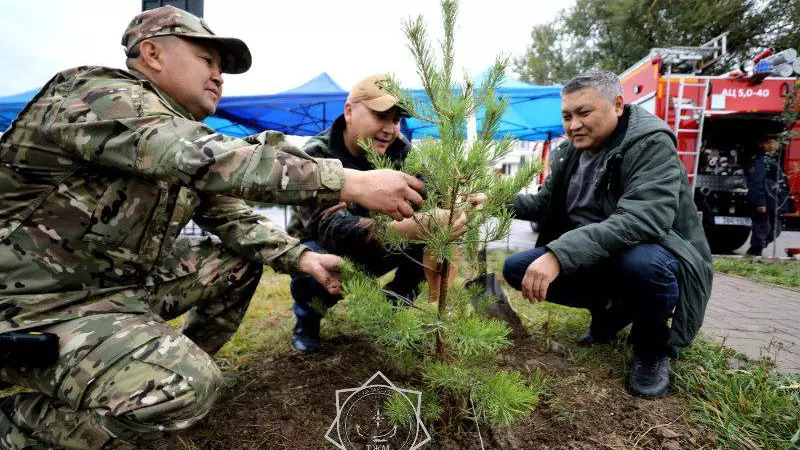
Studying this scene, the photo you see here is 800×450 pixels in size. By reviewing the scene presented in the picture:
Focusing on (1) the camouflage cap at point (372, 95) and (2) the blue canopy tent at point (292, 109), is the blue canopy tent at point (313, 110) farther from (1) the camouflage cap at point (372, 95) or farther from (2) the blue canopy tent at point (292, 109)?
(1) the camouflage cap at point (372, 95)

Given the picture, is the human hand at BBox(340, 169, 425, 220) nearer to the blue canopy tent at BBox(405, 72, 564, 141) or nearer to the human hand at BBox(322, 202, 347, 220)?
the human hand at BBox(322, 202, 347, 220)

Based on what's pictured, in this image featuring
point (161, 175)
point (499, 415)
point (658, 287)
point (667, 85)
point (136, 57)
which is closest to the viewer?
point (161, 175)

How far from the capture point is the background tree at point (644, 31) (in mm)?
15188

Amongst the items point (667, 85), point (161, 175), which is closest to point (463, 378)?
point (161, 175)

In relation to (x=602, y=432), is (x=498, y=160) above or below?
above

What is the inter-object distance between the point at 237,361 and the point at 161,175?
59.4 inches

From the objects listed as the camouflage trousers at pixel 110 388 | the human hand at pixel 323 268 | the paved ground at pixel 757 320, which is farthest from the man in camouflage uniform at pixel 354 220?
the paved ground at pixel 757 320

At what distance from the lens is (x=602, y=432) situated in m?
1.61

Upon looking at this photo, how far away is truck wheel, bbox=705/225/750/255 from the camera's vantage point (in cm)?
662

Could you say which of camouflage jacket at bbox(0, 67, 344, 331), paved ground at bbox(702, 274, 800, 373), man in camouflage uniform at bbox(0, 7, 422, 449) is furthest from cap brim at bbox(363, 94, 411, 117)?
paved ground at bbox(702, 274, 800, 373)

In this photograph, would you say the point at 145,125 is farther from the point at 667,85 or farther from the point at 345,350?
the point at 667,85

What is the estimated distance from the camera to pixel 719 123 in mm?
6781

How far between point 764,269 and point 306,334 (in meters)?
5.45

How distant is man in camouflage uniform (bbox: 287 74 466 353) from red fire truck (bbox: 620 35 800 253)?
562cm
